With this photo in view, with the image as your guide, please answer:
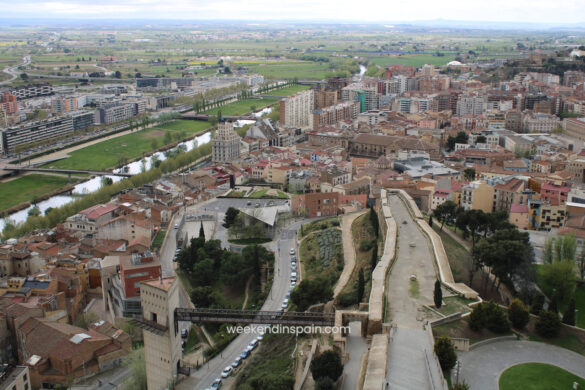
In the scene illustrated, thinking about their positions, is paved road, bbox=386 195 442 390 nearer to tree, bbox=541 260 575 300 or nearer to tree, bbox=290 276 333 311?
tree, bbox=290 276 333 311

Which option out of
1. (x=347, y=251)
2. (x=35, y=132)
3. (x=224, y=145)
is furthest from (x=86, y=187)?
(x=347, y=251)

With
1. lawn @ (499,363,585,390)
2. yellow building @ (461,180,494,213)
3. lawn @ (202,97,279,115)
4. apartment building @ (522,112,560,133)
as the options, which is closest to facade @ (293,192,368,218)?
yellow building @ (461,180,494,213)

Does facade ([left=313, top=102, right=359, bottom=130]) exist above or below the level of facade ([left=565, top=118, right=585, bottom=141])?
Answer: below

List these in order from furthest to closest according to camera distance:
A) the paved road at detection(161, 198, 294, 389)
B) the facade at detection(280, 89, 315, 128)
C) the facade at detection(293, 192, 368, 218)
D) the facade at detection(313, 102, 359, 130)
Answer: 1. the facade at detection(280, 89, 315, 128)
2. the facade at detection(313, 102, 359, 130)
3. the facade at detection(293, 192, 368, 218)
4. the paved road at detection(161, 198, 294, 389)

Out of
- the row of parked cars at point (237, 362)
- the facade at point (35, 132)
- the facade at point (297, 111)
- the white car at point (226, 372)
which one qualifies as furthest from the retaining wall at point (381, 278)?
the facade at point (35, 132)

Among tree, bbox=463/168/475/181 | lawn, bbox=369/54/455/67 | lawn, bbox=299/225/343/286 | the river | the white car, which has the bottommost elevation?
the river

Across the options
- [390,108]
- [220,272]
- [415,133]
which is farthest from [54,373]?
[390,108]

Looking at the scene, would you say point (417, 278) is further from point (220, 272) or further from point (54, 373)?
point (54, 373)

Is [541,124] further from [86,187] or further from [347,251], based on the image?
[86,187]
